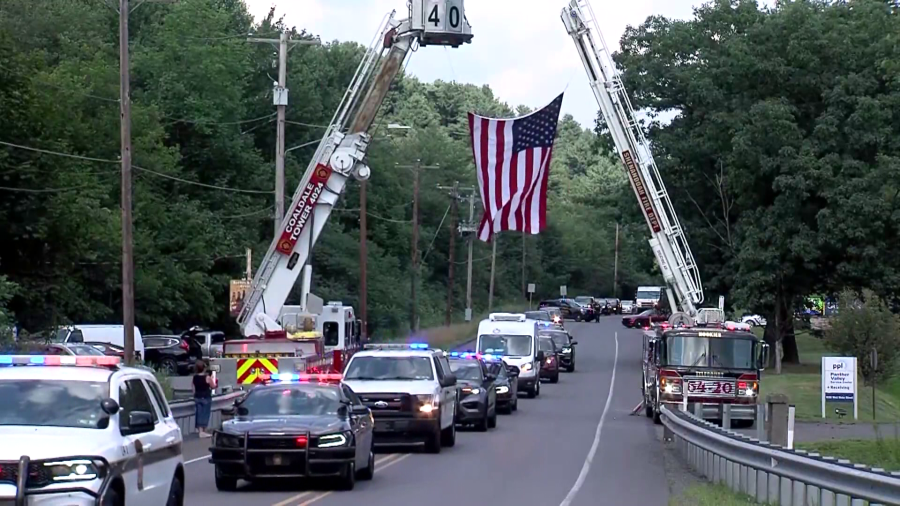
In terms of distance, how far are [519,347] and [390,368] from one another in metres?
18.9

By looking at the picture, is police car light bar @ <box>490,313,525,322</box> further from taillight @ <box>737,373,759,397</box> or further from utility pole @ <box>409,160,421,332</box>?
utility pole @ <box>409,160,421,332</box>

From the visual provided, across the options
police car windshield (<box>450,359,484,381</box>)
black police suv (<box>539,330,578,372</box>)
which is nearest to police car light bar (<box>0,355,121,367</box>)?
police car windshield (<box>450,359,484,381</box>)

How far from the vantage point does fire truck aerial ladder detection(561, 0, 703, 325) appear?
120ft

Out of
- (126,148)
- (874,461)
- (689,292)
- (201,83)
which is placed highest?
(201,83)

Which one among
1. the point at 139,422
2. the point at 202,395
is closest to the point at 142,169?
the point at 202,395

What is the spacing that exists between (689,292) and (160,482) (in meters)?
25.8

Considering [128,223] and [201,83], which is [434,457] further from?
[201,83]

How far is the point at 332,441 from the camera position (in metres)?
17.9

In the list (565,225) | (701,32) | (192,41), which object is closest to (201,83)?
(192,41)

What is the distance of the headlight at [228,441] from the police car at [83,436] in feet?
13.9

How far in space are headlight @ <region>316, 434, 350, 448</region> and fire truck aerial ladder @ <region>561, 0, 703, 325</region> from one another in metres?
19.9

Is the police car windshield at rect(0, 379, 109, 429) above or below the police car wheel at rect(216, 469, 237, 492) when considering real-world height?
above

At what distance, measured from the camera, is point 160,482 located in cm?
1259

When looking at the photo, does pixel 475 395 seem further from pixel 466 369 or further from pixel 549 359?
pixel 549 359
